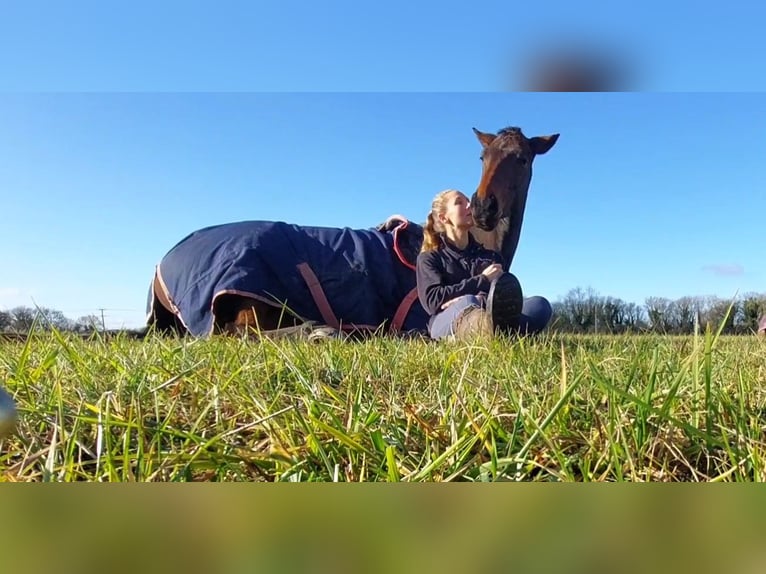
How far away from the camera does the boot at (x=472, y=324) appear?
4.53ft

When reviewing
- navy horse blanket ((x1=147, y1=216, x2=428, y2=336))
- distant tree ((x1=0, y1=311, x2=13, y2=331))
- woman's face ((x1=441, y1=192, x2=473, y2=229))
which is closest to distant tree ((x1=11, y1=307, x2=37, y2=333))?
distant tree ((x1=0, y1=311, x2=13, y2=331))

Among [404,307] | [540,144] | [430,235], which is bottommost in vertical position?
[404,307]

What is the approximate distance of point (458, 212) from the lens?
77.4 inches

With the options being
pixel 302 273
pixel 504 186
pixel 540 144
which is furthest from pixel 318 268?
A: pixel 540 144

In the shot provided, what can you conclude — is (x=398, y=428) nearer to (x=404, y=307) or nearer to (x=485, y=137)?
(x=404, y=307)

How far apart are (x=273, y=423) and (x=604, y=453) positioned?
207 millimetres

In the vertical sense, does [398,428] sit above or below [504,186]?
below

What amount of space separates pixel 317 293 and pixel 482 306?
55 centimetres

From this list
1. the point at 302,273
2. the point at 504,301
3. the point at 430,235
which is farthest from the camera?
the point at 430,235

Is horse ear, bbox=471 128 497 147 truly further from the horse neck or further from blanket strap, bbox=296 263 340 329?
blanket strap, bbox=296 263 340 329

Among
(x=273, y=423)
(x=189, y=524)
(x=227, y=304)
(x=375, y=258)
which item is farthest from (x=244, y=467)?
(x=375, y=258)

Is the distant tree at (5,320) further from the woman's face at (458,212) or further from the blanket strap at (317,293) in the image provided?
the woman's face at (458,212)

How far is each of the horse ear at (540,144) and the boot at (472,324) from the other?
836 millimetres

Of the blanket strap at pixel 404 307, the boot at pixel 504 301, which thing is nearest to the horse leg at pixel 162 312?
the blanket strap at pixel 404 307
